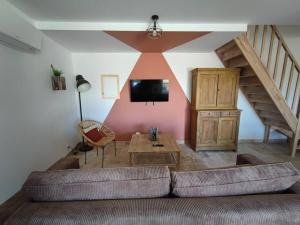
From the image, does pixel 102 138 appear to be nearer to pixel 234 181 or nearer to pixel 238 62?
pixel 234 181

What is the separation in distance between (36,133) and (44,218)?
184 centimetres

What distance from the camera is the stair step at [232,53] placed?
2714 mm

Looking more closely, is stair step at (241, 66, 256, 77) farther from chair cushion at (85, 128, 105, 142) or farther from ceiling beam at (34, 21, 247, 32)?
chair cushion at (85, 128, 105, 142)

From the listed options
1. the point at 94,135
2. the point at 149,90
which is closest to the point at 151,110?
the point at 149,90

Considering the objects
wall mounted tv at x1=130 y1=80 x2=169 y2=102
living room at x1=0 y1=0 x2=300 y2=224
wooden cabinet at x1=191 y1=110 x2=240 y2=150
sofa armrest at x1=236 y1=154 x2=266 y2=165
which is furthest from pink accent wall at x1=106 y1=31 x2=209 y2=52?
sofa armrest at x1=236 y1=154 x2=266 y2=165

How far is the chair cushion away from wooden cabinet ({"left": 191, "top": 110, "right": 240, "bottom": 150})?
1.97 metres

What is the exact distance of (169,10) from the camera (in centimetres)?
186

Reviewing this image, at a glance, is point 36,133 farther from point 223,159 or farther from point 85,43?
point 223,159

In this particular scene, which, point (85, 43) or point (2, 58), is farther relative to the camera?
point (85, 43)

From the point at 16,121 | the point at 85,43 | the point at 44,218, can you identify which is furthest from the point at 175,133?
the point at 44,218

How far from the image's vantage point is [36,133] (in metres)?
2.17

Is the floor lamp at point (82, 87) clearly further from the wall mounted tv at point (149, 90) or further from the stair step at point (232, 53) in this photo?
the stair step at point (232, 53)

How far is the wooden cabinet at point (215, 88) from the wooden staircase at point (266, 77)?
296mm

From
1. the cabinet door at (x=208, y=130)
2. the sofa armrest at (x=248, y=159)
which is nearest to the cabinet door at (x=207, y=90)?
the cabinet door at (x=208, y=130)
